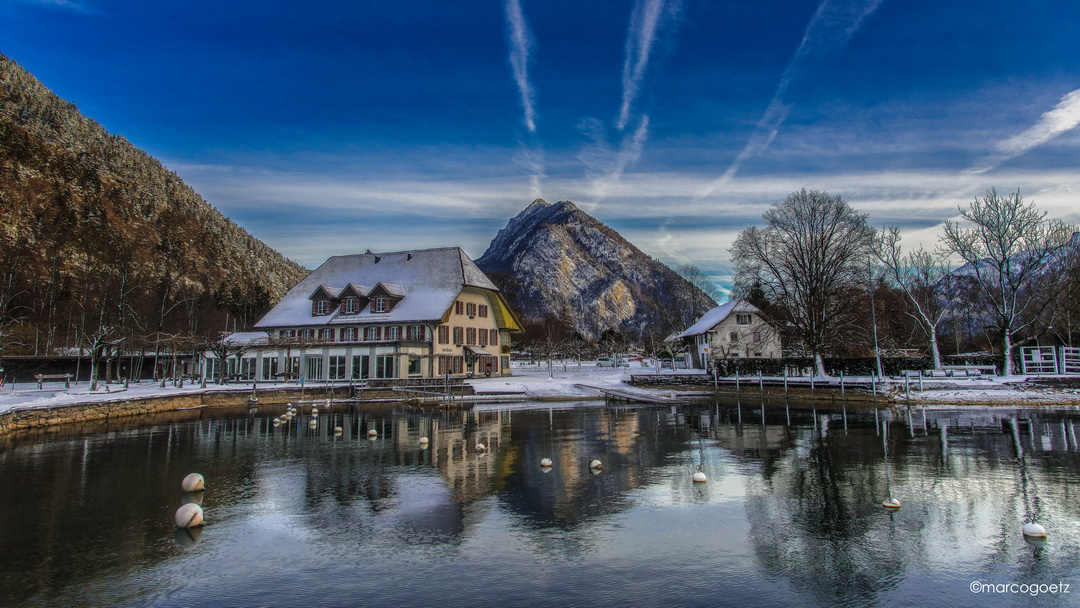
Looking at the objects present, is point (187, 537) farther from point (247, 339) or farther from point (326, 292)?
point (247, 339)

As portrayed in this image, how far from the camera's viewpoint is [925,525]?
33.6 ft

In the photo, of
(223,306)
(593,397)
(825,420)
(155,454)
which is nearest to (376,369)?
(593,397)

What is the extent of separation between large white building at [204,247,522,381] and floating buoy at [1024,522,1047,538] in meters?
40.9

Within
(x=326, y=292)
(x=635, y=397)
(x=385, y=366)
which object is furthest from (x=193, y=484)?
(x=326, y=292)

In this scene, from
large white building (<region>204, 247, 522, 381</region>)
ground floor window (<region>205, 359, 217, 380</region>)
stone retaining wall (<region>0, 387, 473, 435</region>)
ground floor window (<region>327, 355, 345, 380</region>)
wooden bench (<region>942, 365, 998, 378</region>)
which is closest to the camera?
stone retaining wall (<region>0, 387, 473, 435</region>)

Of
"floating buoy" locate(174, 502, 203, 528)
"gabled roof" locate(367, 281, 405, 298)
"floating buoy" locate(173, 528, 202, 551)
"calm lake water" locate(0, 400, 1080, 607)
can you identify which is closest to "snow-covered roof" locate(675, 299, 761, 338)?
"gabled roof" locate(367, 281, 405, 298)

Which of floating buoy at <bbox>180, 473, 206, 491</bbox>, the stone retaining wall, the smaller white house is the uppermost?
the smaller white house

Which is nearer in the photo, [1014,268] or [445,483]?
[445,483]

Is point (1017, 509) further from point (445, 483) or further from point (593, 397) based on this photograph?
point (593, 397)

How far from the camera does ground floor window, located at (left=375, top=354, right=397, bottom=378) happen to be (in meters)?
50.3

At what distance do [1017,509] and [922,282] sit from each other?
53287 mm

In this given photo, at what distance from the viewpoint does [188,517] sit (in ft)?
34.8

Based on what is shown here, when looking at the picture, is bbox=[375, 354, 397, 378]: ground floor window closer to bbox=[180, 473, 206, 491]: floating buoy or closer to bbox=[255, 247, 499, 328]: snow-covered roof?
bbox=[255, 247, 499, 328]: snow-covered roof

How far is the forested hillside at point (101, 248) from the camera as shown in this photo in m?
48.7
